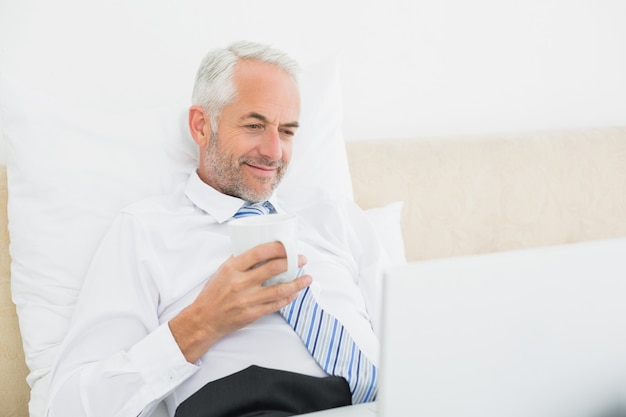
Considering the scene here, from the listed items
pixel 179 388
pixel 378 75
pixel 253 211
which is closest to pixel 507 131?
pixel 378 75

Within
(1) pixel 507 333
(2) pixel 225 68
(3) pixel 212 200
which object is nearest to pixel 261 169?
(3) pixel 212 200

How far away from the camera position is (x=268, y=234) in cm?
88

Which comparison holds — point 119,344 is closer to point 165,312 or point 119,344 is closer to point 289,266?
point 165,312

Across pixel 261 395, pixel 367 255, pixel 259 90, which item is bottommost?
pixel 261 395

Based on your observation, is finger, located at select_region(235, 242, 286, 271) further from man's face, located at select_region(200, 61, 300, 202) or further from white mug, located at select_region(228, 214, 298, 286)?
man's face, located at select_region(200, 61, 300, 202)

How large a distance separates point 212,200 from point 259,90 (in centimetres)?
26

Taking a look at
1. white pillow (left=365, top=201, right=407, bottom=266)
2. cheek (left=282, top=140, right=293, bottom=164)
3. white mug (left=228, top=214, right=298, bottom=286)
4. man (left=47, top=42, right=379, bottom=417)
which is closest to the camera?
white mug (left=228, top=214, right=298, bottom=286)

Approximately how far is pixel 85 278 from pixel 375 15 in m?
1.19

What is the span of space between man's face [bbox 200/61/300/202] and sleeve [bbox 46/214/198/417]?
0.78ft

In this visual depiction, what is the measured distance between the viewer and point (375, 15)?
1.89m

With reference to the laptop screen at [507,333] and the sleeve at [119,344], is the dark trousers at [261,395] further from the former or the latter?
the laptop screen at [507,333]

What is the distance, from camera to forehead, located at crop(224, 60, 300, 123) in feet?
4.26

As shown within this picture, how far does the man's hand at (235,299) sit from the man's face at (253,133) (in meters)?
0.36

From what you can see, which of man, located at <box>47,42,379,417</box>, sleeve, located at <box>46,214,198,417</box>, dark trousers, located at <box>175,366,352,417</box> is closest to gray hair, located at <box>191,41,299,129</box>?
man, located at <box>47,42,379,417</box>
